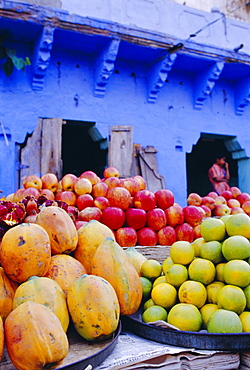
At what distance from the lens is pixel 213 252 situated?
228 cm

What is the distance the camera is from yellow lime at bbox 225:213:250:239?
→ 7.49 ft

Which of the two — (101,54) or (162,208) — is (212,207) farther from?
(101,54)

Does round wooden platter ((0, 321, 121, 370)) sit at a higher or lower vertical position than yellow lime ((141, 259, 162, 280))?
lower

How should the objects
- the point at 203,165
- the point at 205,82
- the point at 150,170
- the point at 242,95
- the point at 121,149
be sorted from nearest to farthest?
the point at 121,149, the point at 150,170, the point at 205,82, the point at 242,95, the point at 203,165

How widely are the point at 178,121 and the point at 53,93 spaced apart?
2.87 meters

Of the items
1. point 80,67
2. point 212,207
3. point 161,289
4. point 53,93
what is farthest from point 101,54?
point 161,289

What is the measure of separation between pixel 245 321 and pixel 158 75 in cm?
621

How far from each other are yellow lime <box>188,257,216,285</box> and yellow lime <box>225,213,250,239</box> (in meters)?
0.27

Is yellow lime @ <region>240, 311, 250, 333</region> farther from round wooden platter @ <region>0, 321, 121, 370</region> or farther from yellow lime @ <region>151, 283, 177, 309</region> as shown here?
round wooden platter @ <region>0, 321, 121, 370</region>

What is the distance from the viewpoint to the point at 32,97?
6.53 m

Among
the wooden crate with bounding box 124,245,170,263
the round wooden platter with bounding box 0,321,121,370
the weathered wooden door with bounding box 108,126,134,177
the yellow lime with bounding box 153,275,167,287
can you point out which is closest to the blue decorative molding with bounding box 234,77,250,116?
the weathered wooden door with bounding box 108,126,134,177

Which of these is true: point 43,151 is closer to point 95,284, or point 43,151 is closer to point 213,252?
point 213,252

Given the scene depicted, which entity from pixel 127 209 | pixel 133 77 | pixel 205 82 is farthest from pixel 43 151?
pixel 205 82

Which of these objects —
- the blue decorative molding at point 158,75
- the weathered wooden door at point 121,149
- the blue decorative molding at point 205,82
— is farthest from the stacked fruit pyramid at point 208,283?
the blue decorative molding at point 205,82
